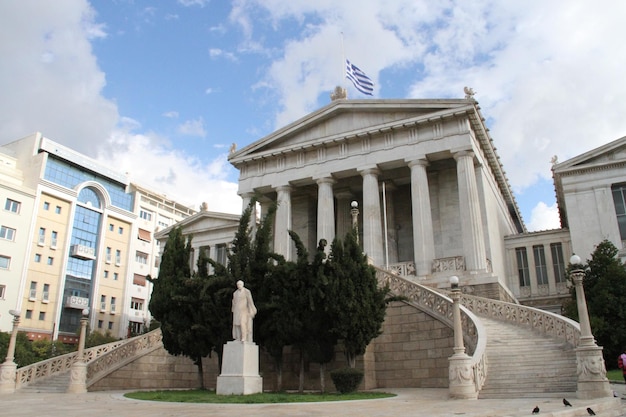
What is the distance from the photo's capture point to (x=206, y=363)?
942 inches

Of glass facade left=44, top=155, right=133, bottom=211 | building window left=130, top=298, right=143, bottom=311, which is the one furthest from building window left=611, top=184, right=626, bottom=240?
building window left=130, top=298, right=143, bottom=311

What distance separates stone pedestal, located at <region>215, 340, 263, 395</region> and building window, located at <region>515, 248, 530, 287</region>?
26111mm

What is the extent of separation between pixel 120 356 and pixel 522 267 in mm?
27289

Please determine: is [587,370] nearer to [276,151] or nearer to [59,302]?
[276,151]

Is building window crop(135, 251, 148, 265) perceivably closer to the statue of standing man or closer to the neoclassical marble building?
the neoclassical marble building

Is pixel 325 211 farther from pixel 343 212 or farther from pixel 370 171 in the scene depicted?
pixel 343 212

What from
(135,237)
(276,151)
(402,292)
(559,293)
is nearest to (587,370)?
(402,292)

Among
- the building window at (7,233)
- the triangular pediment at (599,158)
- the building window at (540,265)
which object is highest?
the triangular pediment at (599,158)

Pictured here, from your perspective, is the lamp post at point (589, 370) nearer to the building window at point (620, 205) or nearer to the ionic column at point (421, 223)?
the ionic column at point (421, 223)

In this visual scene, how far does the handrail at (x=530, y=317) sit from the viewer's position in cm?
1762

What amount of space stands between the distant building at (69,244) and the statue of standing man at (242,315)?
37366 mm

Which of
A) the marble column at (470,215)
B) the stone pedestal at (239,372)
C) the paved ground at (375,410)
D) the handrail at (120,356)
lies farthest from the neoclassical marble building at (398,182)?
the paved ground at (375,410)

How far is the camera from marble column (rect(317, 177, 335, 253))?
34.6 meters

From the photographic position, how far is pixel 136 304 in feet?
210
